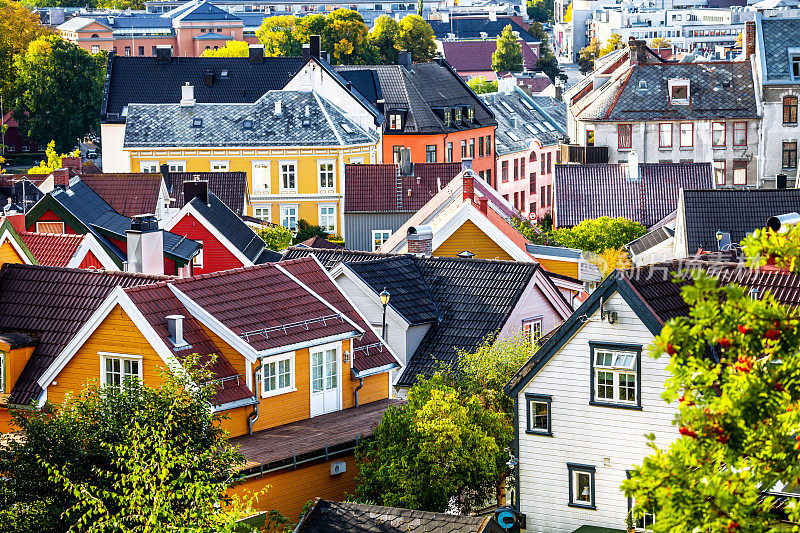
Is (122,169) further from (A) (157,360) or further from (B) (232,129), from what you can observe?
(A) (157,360)

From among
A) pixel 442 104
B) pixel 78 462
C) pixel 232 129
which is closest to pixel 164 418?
pixel 78 462

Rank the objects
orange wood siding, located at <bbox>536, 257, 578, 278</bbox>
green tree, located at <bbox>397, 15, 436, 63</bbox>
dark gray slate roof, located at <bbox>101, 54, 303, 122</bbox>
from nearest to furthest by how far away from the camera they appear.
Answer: orange wood siding, located at <bbox>536, 257, 578, 278</bbox> < dark gray slate roof, located at <bbox>101, 54, 303, 122</bbox> < green tree, located at <bbox>397, 15, 436, 63</bbox>

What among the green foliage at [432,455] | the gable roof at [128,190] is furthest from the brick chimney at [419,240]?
the green foliage at [432,455]

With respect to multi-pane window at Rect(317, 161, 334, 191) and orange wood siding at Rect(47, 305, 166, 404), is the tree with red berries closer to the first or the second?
orange wood siding at Rect(47, 305, 166, 404)

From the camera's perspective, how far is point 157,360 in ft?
94.9

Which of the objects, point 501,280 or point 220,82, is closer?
point 501,280

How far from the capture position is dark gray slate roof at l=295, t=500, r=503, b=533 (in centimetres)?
2331

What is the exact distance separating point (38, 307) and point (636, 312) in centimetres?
1213

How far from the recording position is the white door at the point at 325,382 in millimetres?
31516

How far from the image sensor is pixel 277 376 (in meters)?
30.5

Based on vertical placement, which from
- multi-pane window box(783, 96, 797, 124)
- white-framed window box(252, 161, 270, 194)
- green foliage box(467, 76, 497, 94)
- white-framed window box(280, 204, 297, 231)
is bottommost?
green foliage box(467, 76, 497, 94)

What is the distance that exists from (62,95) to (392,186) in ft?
203

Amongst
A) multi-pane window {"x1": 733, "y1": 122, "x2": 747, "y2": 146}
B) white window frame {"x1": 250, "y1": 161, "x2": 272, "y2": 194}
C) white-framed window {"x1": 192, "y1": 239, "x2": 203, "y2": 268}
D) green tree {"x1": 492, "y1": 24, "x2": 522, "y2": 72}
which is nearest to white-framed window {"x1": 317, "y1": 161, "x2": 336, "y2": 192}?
white window frame {"x1": 250, "y1": 161, "x2": 272, "y2": 194}

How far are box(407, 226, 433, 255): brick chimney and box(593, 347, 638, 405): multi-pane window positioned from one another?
50.2 feet
